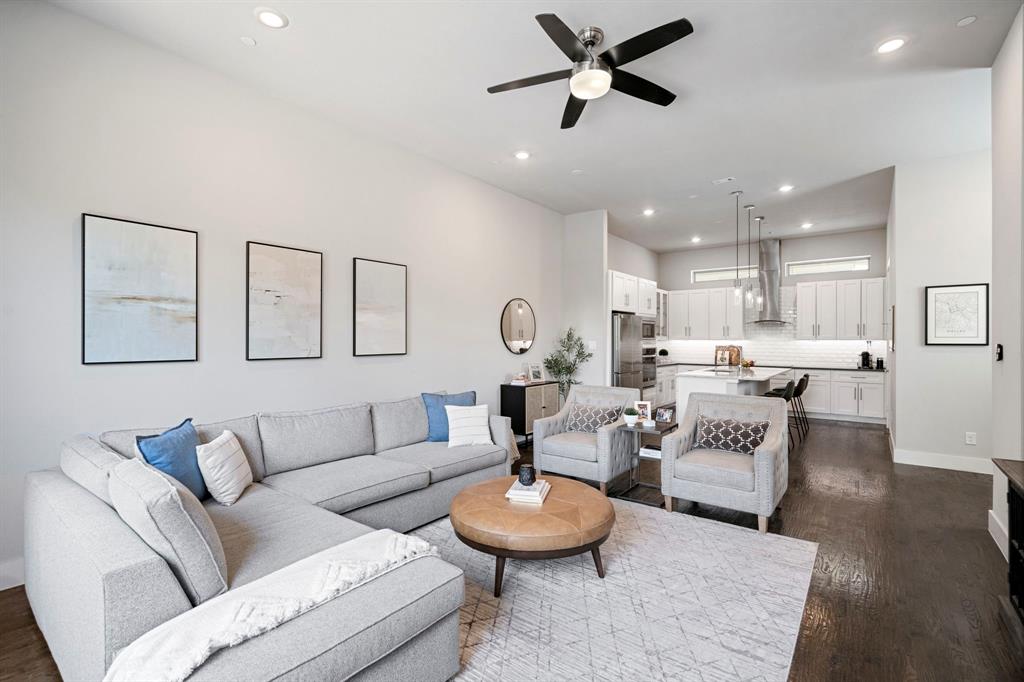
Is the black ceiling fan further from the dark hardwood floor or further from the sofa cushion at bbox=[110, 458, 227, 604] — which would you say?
the dark hardwood floor

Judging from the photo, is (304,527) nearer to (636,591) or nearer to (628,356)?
(636,591)

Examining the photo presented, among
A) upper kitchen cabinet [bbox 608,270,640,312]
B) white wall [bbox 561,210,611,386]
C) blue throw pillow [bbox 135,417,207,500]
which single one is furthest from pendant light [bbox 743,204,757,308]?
blue throw pillow [bbox 135,417,207,500]

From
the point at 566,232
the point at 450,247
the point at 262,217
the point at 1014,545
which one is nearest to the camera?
the point at 1014,545

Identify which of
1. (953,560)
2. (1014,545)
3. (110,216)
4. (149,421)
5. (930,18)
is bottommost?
(953,560)

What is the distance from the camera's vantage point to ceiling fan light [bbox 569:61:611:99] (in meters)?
2.71

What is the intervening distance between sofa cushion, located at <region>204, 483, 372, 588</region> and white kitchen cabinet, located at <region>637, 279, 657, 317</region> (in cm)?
649

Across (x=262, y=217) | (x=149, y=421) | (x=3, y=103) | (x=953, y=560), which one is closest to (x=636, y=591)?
(x=953, y=560)

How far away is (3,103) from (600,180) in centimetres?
488

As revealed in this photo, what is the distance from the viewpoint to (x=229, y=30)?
3.00 meters

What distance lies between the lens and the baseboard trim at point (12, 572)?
104 inches

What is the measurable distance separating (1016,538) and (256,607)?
323cm

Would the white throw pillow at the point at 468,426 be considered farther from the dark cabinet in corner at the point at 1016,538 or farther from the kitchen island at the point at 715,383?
the dark cabinet in corner at the point at 1016,538

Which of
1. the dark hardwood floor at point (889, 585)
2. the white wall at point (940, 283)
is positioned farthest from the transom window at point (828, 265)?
the dark hardwood floor at point (889, 585)

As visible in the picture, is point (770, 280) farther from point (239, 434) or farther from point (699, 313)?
point (239, 434)
